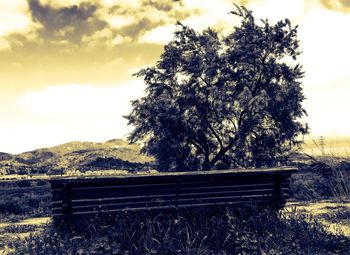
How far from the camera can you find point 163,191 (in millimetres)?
7930

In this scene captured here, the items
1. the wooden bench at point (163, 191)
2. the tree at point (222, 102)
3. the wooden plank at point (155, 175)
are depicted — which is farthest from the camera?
the tree at point (222, 102)

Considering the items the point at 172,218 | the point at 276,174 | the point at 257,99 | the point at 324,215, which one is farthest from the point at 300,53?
the point at 172,218

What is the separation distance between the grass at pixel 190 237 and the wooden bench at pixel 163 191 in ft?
0.87

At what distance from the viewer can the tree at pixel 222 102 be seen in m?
20.2

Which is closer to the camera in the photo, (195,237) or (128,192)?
(195,237)

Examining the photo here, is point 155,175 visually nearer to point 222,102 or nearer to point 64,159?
point 222,102

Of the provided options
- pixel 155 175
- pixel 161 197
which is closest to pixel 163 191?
pixel 161 197

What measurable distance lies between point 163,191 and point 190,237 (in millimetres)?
1146

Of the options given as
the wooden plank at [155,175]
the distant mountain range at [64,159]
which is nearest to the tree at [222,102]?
the wooden plank at [155,175]

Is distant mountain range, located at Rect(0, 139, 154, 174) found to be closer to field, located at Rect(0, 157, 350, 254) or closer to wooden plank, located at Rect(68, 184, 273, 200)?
wooden plank, located at Rect(68, 184, 273, 200)

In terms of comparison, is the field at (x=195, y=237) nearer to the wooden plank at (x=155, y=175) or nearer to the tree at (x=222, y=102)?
the wooden plank at (x=155, y=175)

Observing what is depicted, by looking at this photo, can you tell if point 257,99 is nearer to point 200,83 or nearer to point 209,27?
point 200,83

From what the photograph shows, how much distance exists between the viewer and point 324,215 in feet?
36.0

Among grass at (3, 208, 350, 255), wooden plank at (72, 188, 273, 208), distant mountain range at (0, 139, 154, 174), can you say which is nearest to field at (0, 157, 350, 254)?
grass at (3, 208, 350, 255)
